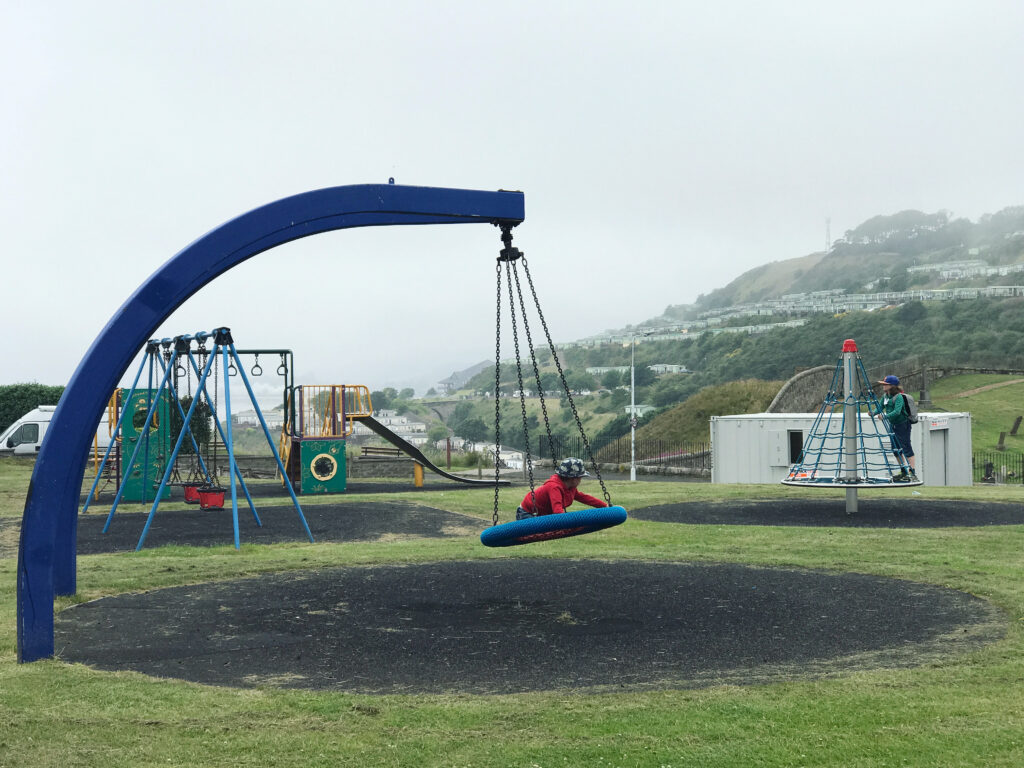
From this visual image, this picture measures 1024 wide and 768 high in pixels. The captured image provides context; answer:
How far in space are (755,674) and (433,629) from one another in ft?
9.83

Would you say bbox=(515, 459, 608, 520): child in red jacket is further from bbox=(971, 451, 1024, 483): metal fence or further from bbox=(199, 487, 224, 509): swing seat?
bbox=(971, 451, 1024, 483): metal fence

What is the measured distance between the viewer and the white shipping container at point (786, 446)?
95.1 ft

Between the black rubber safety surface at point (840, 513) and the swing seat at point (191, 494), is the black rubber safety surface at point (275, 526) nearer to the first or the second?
the swing seat at point (191, 494)

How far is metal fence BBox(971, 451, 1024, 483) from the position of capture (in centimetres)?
3816

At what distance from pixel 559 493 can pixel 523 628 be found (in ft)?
5.45

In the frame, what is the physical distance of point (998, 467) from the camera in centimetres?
4112

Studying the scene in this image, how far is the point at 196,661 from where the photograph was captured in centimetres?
754

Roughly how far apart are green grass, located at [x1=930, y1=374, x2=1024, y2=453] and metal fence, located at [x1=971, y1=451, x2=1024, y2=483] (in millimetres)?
2944

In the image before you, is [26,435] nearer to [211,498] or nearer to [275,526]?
[211,498]

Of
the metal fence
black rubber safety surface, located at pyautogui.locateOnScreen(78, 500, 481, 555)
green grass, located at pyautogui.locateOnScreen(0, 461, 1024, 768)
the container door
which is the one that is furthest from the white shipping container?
green grass, located at pyautogui.locateOnScreen(0, 461, 1024, 768)

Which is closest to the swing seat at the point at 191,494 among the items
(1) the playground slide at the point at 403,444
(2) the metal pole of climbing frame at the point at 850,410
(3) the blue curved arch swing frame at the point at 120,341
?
(1) the playground slide at the point at 403,444

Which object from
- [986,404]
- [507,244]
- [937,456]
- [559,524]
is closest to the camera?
[559,524]

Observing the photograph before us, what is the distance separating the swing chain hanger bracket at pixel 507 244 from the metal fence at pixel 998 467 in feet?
105

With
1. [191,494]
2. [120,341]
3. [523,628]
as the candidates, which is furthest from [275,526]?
[523,628]
